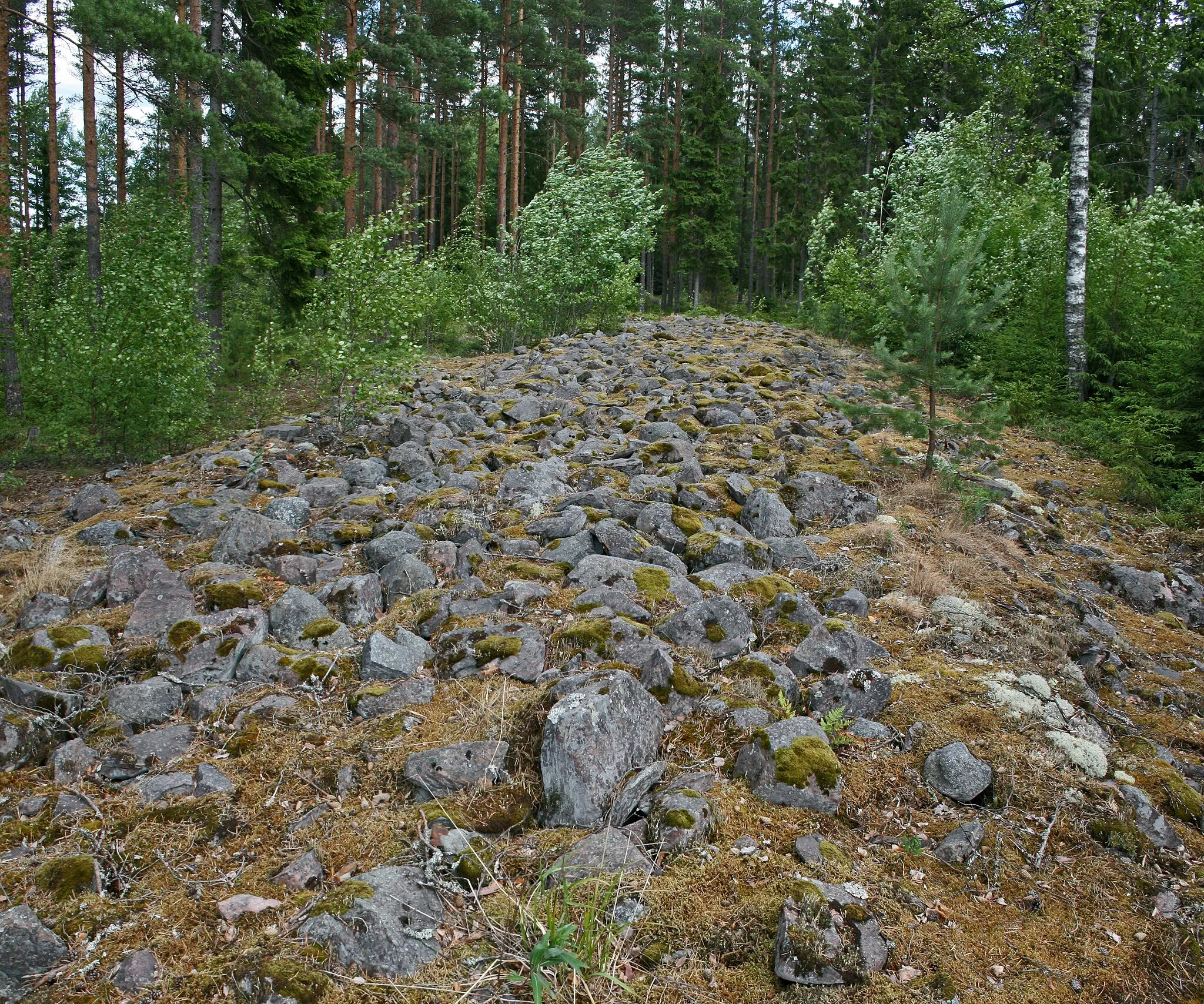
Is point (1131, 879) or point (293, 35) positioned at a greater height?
point (293, 35)

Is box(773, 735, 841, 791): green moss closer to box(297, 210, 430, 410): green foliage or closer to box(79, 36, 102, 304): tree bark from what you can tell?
box(297, 210, 430, 410): green foliage

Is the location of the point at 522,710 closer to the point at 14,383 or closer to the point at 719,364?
the point at 719,364

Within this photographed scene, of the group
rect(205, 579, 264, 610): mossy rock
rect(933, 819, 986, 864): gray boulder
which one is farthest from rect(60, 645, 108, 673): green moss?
rect(933, 819, 986, 864): gray boulder

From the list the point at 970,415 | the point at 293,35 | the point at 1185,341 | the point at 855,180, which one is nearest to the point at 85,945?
the point at 970,415

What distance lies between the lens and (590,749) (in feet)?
10.6

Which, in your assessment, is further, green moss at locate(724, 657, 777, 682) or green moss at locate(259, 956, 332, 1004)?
green moss at locate(724, 657, 777, 682)

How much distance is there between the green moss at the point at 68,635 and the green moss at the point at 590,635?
2.72 metres

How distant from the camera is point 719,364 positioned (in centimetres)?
1233

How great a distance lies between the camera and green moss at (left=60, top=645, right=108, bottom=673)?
13.5ft

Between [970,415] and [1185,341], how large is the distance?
332 cm

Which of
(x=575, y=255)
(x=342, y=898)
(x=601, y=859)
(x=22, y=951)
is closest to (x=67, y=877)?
(x=22, y=951)

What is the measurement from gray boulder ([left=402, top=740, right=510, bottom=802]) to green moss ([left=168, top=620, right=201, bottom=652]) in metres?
1.77

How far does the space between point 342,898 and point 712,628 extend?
8.12 feet

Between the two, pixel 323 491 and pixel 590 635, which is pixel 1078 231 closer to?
pixel 590 635
